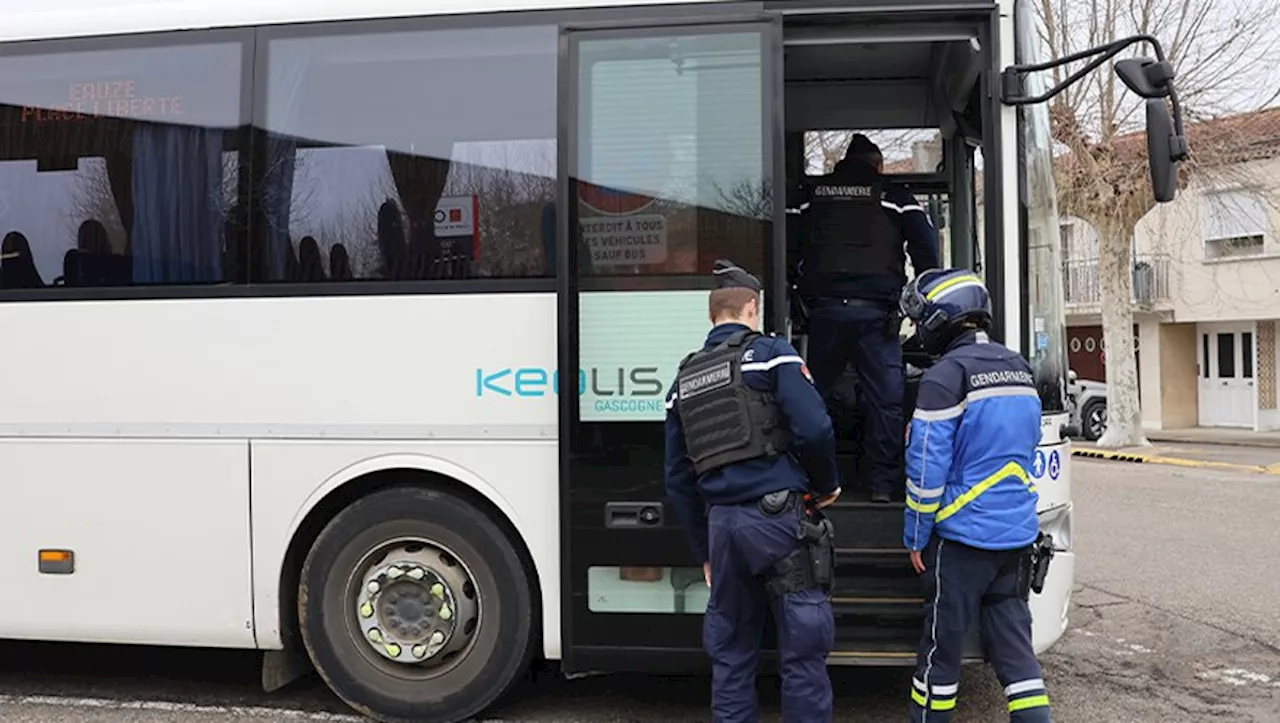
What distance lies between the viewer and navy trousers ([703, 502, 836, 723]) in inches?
169

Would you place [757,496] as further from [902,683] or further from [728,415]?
[902,683]

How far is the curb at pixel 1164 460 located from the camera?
1805 cm

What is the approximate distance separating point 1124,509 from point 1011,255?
895 cm

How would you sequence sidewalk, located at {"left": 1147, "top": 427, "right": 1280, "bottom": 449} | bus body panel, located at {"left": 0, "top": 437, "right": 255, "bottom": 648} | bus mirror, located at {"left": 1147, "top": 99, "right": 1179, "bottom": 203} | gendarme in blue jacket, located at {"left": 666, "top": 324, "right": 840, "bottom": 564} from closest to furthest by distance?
gendarme in blue jacket, located at {"left": 666, "top": 324, "right": 840, "bottom": 564} → bus mirror, located at {"left": 1147, "top": 99, "right": 1179, "bottom": 203} → bus body panel, located at {"left": 0, "top": 437, "right": 255, "bottom": 648} → sidewalk, located at {"left": 1147, "top": 427, "right": 1280, "bottom": 449}

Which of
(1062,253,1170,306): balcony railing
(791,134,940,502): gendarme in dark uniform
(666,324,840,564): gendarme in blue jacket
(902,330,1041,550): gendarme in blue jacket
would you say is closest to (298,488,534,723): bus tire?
(666,324,840,564): gendarme in blue jacket

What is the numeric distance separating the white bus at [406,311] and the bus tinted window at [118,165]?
16 millimetres

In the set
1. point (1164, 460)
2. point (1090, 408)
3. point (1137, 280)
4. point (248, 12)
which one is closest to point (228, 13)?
point (248, 12)

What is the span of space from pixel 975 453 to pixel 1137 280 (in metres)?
27.8

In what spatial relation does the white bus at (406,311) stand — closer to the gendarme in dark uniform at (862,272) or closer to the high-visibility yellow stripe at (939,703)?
the high-visibility yellow stripe at (939,703)

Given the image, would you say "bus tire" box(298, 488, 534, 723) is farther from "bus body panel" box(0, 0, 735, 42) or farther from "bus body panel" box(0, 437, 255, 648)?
"bus body panel" box(0, 0, 735, 42)

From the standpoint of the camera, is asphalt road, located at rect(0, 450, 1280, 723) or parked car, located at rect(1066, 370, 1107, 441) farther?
parked car, located at rect(1066, 370, 1107, 441)

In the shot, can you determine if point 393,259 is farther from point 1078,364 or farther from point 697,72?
point 1078,364

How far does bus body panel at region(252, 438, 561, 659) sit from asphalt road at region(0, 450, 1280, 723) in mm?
651

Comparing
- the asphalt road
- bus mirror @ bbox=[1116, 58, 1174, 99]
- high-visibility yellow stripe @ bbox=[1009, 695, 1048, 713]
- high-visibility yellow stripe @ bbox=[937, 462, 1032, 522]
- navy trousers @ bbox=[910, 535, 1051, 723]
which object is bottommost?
the asphalt road
